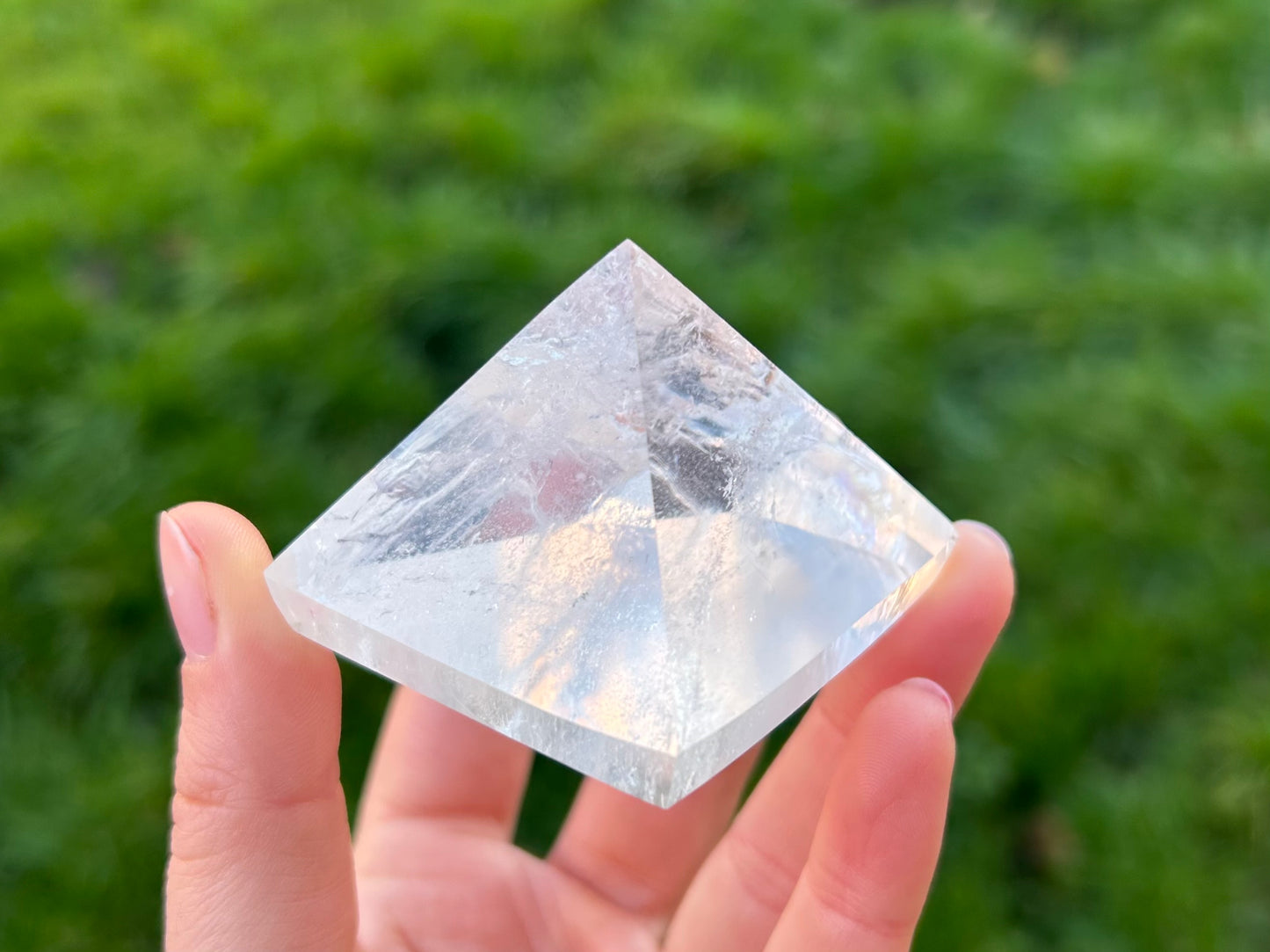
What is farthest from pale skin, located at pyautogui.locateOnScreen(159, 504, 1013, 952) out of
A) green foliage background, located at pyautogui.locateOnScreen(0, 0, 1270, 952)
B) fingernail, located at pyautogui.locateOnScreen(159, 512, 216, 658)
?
green foliage background, located at pyautogui.locateOnScreen(0, 0, 1270, 952)

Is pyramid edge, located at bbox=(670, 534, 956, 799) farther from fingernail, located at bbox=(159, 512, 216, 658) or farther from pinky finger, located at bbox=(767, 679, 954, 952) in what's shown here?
fingernail, located at bbox=(159, 512, 216, 658)

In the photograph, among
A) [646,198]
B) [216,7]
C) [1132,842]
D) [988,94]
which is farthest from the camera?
[216,7]

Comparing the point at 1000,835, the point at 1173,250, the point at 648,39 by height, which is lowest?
the point at 1000,835

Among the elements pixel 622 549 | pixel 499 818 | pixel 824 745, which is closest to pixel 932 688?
pixel 824 745

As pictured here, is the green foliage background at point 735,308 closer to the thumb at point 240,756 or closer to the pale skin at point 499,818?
the pale skin at point 499,818

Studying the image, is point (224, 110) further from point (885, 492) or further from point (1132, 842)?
point (1132, 842)

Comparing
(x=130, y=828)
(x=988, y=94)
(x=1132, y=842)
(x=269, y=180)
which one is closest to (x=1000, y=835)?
(x=1132, y=842)
